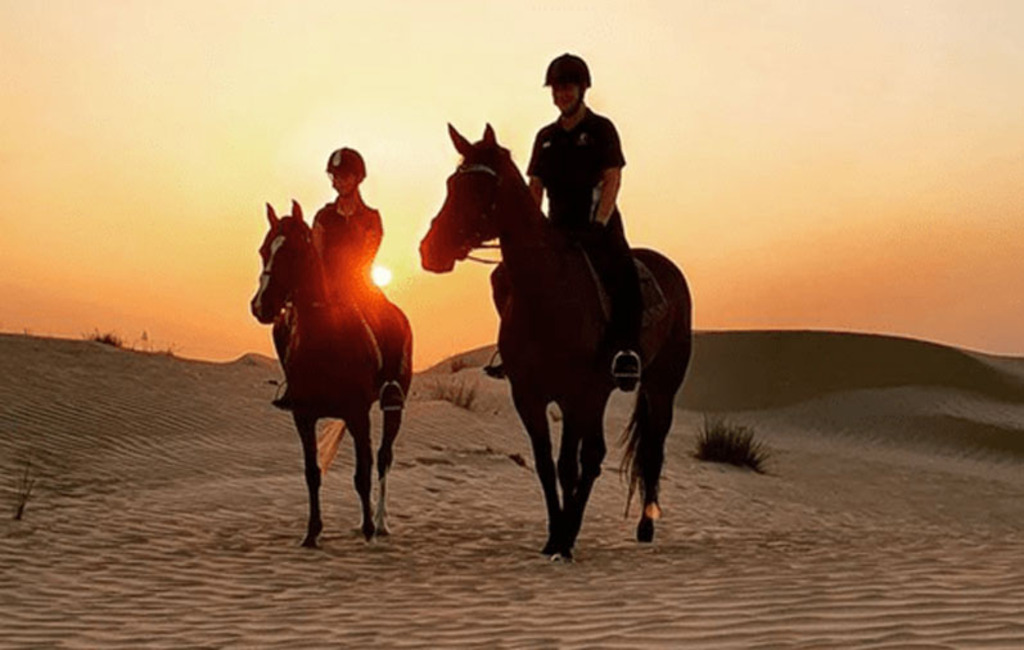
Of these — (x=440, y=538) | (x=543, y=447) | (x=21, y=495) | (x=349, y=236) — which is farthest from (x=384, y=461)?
(x=21, y=495)

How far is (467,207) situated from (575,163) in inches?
41.2

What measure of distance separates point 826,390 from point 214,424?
27.1m

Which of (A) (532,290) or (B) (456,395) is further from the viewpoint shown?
(B) (456,395)

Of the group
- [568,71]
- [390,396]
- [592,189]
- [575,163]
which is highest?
[568,71]

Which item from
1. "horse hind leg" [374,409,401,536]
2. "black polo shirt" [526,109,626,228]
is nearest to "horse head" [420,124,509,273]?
"black polo shirt" [526,109,626,228]

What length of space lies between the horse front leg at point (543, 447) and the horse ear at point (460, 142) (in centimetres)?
170

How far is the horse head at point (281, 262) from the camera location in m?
8.67

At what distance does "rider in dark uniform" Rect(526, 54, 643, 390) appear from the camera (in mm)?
8133

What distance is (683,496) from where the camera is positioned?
1496cm

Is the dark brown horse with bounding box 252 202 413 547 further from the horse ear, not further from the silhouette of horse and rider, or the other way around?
the horse ear

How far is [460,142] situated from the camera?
25.4 ft

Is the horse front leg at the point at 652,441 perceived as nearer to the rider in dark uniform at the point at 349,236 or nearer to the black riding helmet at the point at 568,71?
the rider in dark uniform at the point at 349,236

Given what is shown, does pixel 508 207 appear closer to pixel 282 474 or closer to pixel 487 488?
pixel 487 488

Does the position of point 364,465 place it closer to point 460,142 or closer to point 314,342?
point 314,342
